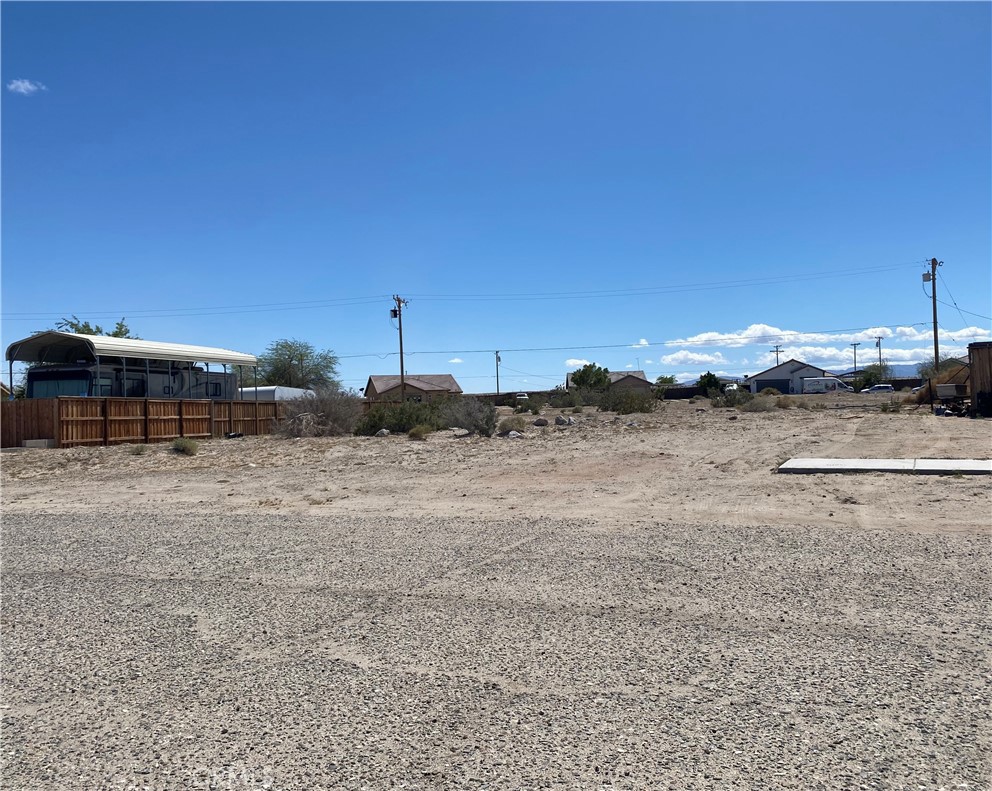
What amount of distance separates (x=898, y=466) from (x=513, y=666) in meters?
11.1

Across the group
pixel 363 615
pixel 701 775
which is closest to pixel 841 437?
pixel 363 615

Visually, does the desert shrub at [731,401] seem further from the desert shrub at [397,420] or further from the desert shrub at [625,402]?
the desert shrub at [397,420]

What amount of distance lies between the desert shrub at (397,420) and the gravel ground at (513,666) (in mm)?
24887

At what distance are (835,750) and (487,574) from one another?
4088 millimetres

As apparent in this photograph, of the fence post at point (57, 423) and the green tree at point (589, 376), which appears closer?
the fence post at point (57, 423)

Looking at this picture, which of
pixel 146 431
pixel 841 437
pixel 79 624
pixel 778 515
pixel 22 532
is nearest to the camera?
pixel 79 624

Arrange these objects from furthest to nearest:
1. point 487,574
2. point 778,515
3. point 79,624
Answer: point 778,515 < point 487,574 < point 79,624

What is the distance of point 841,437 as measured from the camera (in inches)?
880

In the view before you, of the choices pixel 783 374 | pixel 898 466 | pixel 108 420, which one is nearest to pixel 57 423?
pixel 108 420

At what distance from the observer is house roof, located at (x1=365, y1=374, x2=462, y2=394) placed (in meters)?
107

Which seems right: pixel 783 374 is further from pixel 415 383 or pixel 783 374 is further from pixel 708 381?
pixel 415 383

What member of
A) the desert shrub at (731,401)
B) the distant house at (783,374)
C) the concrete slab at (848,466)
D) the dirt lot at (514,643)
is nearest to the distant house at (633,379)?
the distant house at (783,374)

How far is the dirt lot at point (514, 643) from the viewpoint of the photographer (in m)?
3.73

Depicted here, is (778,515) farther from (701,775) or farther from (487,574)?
(701,775)
